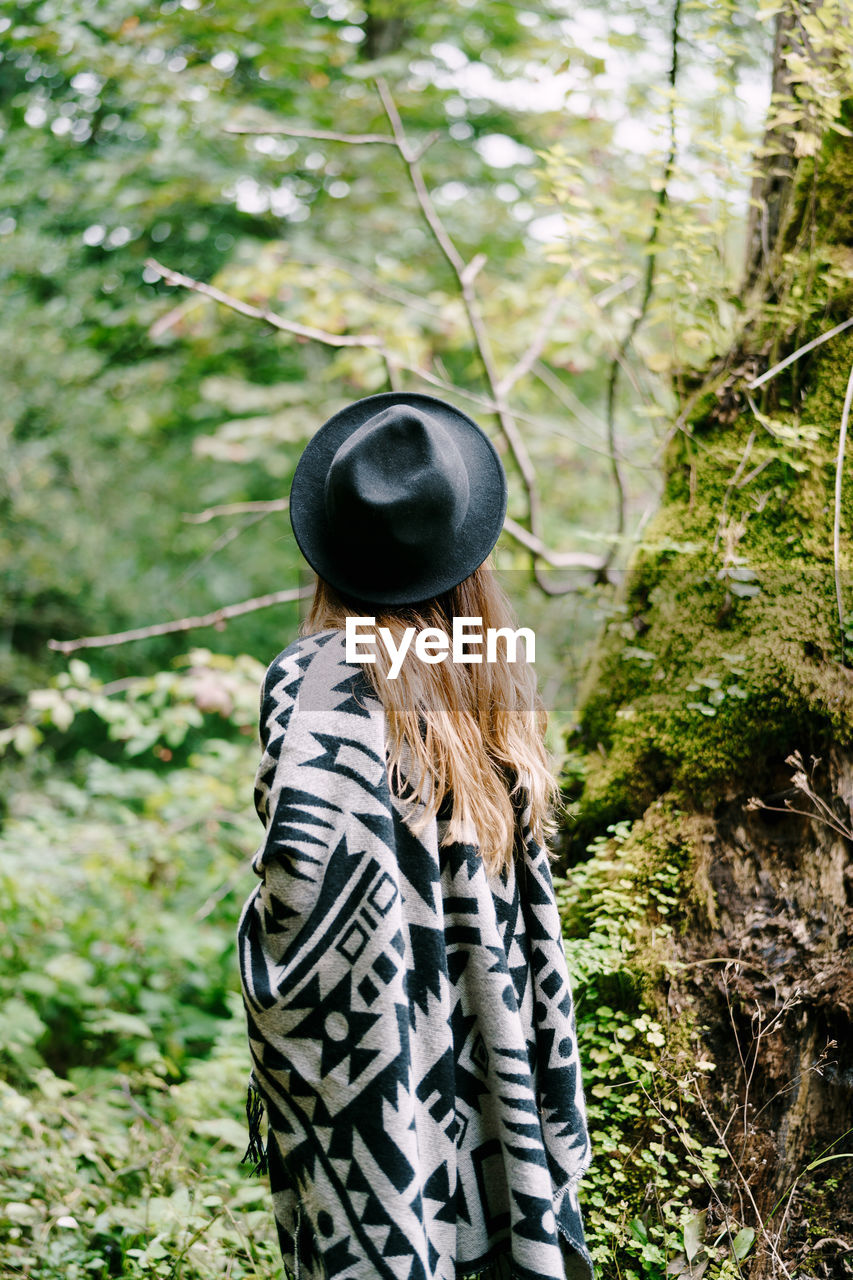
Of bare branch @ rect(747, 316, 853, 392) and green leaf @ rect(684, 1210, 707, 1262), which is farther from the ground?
bare branch @ rect(747, 316, 853, 392)

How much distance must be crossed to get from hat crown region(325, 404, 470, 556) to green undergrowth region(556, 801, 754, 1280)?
48.1 inches

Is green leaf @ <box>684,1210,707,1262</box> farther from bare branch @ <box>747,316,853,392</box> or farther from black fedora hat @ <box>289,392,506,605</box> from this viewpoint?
bare branch @ <box>747,316,853,392</box>

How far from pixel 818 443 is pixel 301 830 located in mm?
1938

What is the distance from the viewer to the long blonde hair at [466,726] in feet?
5.24

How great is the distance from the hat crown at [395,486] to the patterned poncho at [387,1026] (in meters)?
0.24

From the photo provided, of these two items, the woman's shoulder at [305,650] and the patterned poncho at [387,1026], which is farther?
the woman's shoulder at [305,650]

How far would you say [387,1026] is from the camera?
57.4 inches

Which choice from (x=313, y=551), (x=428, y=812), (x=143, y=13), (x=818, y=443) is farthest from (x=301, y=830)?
(x=143, y=13)

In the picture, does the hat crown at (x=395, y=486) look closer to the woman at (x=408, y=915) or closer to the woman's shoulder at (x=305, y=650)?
the woman at (x=408, y=915)

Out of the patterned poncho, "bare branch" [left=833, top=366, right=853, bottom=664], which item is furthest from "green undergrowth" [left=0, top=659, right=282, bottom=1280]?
"bare branch" [left=833, top=366, right=853, bottom=664]

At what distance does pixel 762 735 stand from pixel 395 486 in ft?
4.27

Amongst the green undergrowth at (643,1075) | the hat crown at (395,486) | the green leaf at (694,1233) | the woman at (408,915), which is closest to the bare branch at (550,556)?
the green undergrowth at (643,1075)

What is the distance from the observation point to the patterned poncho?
4.77 ft

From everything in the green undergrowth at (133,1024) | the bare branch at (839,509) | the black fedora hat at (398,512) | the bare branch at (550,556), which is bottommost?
the green undergrowth at (133,1024)
